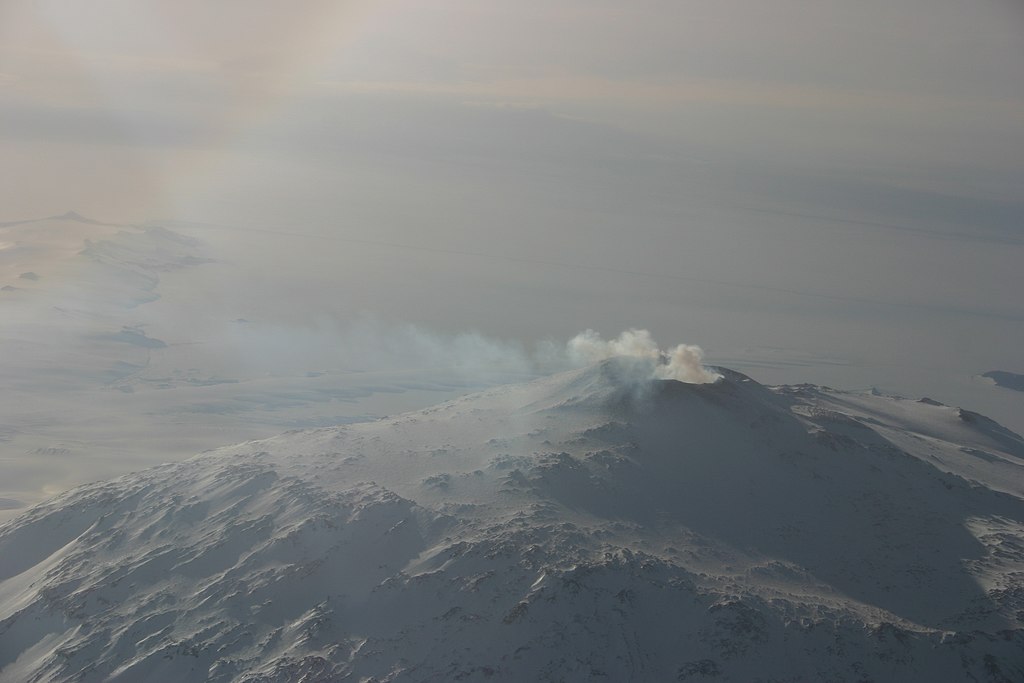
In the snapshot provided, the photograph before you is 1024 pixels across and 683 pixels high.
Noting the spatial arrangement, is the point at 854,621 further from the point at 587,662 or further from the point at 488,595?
the point at 488,595

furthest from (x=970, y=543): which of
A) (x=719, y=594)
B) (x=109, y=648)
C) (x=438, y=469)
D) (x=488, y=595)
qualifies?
(x=109, y=648)

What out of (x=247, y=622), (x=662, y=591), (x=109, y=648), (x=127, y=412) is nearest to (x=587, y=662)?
(x=662, y=591)

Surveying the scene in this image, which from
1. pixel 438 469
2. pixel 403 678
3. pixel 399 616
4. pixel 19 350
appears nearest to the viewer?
pixel 403 678

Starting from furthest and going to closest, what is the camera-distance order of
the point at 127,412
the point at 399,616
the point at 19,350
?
the point at 19,350 → the point at 127,412 → the point at 399,616

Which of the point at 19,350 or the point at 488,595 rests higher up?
the point at 488,595

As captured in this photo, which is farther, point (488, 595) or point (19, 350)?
point (19, 350)

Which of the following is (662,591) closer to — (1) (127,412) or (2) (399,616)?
(2) (399,616)

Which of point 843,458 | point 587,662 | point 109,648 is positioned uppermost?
point 843,458
